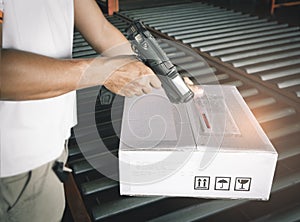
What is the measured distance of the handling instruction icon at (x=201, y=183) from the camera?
102cm

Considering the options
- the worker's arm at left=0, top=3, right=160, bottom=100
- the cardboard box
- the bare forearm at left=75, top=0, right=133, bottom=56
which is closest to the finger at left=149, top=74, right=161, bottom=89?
the worker's arm at left=0, top=3, right=160, bottom=100

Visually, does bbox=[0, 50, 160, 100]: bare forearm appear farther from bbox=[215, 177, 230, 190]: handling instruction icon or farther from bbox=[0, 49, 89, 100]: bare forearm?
bbox=[215, 177, 230, 190]: handling instruction icon

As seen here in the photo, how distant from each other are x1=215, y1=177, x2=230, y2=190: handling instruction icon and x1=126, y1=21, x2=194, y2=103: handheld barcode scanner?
0.86 feet

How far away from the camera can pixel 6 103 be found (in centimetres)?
83

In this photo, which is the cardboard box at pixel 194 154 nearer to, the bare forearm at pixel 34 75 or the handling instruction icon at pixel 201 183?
the handling instruction icon at pixel 201 183

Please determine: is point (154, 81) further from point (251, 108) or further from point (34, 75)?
point (251, 108)

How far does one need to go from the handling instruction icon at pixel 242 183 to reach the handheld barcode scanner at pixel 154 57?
29 centimetres

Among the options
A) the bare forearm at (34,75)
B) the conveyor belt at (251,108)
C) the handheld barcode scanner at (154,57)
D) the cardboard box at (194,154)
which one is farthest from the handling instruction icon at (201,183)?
the bare forearm at (34,75)

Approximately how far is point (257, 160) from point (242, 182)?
87 mm

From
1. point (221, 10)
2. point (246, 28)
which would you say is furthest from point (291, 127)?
point (221, 10)

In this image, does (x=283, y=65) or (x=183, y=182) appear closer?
(x=183, y=182)

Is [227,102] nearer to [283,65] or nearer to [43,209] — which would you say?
[43,209]

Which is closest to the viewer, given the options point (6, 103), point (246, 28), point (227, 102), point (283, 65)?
point (6, 103)

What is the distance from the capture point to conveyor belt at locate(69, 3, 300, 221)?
1134 millimetres
